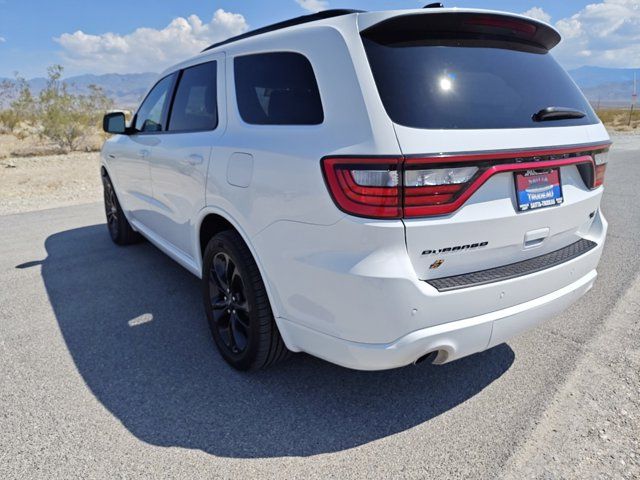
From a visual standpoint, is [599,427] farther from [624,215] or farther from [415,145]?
[624,215]

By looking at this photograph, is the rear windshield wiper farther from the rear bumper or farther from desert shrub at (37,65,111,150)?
desert shrub at (37,65,111,150)

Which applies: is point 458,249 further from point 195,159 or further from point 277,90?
point 195,159

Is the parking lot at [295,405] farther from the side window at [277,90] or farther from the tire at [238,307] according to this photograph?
the side window at [277,90]

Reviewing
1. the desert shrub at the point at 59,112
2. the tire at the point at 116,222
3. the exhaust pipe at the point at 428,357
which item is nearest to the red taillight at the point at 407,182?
the exhaust pipe at the point at 428,357

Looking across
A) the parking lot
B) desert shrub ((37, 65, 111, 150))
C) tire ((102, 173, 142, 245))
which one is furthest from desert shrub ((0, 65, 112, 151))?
the parking lot

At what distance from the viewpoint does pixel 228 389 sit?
8.64 feet

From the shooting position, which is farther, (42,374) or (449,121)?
(42,374)

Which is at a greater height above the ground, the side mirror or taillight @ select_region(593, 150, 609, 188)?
the side mirror

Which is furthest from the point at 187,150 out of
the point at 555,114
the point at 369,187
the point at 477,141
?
the point at 555,114

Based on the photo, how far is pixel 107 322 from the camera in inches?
137

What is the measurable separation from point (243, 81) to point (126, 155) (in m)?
2.19

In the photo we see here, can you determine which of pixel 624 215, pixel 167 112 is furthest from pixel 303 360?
pixel 624 215

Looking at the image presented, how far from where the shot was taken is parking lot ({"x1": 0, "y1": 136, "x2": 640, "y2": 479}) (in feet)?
6.83

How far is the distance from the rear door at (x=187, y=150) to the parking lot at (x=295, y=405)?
2.42 ft
